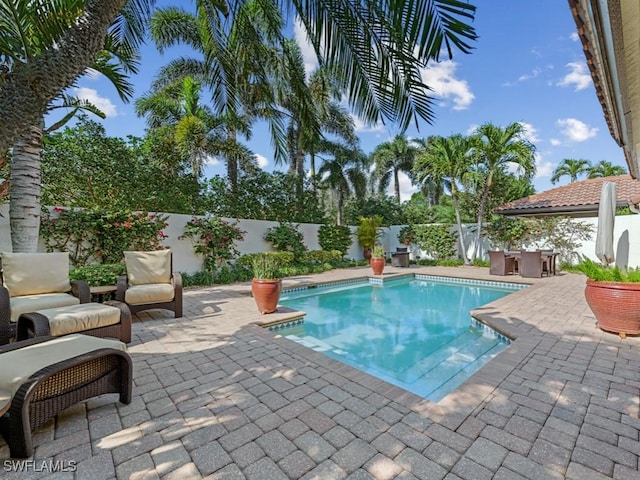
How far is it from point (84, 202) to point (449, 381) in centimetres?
1020

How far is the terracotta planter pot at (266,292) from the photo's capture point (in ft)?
18.7

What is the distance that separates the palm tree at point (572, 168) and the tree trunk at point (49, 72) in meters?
30.9

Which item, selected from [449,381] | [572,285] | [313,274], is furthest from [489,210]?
[449,381]

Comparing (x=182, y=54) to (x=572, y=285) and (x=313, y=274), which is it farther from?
(x=572, y=285)

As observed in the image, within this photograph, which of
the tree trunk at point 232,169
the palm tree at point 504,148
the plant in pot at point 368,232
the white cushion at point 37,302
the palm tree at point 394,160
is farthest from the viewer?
the palm tree at point 394,160

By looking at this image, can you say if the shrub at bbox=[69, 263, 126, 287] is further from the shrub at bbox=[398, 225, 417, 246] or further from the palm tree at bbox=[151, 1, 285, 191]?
the shrub at bbox=[398, 225, 417, 246]

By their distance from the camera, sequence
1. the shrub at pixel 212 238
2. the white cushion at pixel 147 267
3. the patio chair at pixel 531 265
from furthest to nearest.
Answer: the shrub at pixel 212 238, the patio chair at pixel 531 265, the white cushion at pixel 147 267

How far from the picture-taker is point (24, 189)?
215 inches

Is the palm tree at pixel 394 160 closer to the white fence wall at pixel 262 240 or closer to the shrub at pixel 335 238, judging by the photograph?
the shrub at pixel 335 238

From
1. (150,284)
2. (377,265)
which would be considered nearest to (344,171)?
(377,265)

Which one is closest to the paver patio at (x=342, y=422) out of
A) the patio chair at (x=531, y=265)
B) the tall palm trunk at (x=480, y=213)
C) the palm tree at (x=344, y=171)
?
the patio chair at (x=531, y=265)

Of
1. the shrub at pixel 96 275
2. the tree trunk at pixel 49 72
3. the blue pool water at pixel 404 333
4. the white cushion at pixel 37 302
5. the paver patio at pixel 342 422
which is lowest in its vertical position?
the blue pool water at pixel 404 333

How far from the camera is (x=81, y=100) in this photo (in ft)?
20.3

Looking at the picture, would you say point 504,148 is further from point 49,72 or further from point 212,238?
point 49,72
